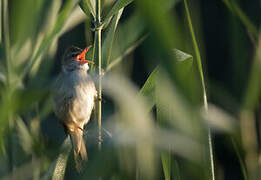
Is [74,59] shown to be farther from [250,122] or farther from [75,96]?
[250,122]

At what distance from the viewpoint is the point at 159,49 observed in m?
0.73

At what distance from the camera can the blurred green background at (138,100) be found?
0.85m

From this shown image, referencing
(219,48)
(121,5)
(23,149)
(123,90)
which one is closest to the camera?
(123,90)

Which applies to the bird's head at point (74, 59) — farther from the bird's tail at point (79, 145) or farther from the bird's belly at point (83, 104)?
the bird's tail at point (79, 145)

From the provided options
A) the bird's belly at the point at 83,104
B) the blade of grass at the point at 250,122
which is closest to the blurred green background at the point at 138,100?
the blade of grass at the point at 250,122

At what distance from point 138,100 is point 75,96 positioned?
838 mm

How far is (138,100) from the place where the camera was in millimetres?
1234

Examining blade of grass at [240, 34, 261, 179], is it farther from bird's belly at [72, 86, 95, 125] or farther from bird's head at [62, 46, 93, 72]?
bird's head at [62, 46, 93, 72]

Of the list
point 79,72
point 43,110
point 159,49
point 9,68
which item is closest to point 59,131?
point 43,110

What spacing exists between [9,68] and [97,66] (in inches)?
12.1

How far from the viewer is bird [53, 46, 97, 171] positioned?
1.99 metres

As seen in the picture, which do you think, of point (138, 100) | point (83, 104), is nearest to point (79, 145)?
point (83, 104)

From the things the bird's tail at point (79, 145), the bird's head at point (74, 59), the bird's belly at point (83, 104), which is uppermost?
the bird's head at point (74, 59)

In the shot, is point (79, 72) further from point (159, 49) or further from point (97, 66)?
point (159, 49)
